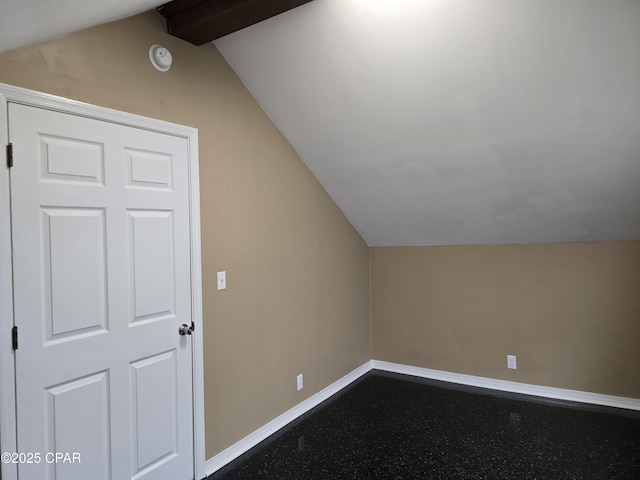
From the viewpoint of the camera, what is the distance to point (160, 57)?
2.19 m

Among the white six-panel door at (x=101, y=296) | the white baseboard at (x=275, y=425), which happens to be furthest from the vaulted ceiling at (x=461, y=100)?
the white baseboard at (x=275, y=425)

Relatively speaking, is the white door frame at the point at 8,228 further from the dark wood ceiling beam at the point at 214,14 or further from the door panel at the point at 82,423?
the dark wood ceiling beam at the point at 214,14

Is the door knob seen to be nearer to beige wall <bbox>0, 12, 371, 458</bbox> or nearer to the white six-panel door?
the white six-panel door

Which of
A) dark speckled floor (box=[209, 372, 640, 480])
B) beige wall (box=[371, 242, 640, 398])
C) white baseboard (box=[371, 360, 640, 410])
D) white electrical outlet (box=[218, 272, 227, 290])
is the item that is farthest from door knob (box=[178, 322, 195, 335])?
white baseboard (box=[371, 360, 640, 410])

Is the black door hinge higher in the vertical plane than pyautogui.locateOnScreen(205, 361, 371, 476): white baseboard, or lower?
higher

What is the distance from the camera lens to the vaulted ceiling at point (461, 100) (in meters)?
1.99

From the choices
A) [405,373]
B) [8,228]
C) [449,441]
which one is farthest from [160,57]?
[405,373]

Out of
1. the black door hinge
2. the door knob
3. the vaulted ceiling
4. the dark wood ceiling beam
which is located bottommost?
the door knob

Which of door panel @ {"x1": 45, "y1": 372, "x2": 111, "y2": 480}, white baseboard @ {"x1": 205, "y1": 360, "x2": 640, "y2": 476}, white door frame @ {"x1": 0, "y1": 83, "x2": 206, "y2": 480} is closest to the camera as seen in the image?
white door frame @ {"x1": 0, "y1": 83, "x2": 206, "y2": 480}

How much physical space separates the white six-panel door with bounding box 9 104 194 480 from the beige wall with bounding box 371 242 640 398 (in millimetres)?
2458

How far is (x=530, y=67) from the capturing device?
7.16ft

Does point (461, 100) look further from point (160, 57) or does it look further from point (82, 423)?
point (82, 423)

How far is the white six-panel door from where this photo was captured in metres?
1.70

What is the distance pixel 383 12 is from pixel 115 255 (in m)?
1.83
